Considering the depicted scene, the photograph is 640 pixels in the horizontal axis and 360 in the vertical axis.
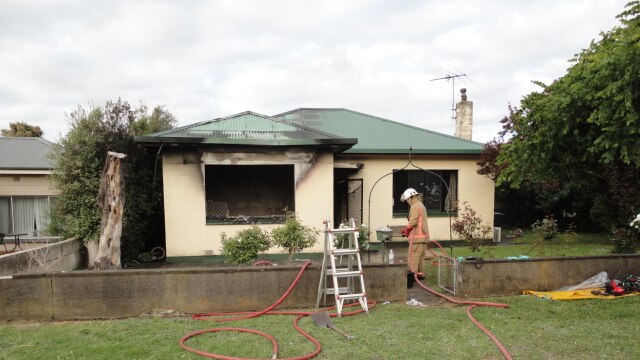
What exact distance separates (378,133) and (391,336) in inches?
367

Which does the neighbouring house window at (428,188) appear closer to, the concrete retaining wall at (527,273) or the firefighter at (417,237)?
the firefighter at (417,237)

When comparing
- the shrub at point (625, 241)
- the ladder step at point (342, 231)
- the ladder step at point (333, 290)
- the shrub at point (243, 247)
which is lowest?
the ladder step at point (333, 290)

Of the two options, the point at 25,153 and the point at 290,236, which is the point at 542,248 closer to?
the point at 290,236

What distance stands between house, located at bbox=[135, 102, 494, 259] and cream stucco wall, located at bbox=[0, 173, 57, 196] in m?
5.93

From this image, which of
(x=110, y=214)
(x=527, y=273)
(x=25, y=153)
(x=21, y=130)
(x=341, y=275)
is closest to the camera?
(x=341, y=275)

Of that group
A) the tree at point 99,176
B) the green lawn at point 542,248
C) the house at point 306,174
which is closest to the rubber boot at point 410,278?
the green lawn at point 542,248

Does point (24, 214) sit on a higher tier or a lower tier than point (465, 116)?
lower

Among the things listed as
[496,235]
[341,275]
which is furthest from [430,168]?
[341,275]

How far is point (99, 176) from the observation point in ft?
29.1

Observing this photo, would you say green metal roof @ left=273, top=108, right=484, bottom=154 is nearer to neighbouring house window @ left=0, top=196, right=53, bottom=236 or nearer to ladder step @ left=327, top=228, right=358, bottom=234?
ladder step @ left=327, top=228, right=358, bottom=234

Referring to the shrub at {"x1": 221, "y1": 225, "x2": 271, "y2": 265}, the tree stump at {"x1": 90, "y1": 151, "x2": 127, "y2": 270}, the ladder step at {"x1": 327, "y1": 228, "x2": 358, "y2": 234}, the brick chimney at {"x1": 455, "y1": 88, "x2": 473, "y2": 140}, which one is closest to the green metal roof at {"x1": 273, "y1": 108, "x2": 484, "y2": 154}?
the brick chimney at {"x1": 455, "y1": 88, "x2": 473, "y2": 140}

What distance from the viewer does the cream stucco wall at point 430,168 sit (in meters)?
11.9

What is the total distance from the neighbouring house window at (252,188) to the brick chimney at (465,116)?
7.79 meters

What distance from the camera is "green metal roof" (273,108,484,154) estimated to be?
466 inches
